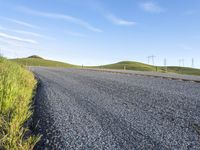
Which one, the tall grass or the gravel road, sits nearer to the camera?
the tall grass

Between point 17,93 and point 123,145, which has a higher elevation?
point 17,93

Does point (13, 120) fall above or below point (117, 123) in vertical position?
above

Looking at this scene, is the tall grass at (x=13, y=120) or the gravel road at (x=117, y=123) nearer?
the tall grass at (x=13, y=120)

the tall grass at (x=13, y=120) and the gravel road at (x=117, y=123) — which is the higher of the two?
the tall grass at (x=13, y=120)

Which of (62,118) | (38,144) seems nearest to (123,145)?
(38,144)

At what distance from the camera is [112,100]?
10.6 meters

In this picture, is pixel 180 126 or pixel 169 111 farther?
pixel 169 111

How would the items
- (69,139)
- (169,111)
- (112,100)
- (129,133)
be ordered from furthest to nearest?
(112,100) → (169,111) → (129,133) → (69,139)

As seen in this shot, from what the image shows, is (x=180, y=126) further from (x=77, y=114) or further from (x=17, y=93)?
(x=17, y=93)

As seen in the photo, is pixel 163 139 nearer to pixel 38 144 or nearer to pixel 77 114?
pixel 38 144

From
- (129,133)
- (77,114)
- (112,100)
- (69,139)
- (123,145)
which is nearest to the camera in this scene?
(123,145)

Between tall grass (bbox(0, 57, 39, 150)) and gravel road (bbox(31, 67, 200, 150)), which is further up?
tall grass (bbox(0, 57, 39, 150))

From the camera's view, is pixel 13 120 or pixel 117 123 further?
pixel 117 123

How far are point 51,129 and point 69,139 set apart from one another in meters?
0.80
